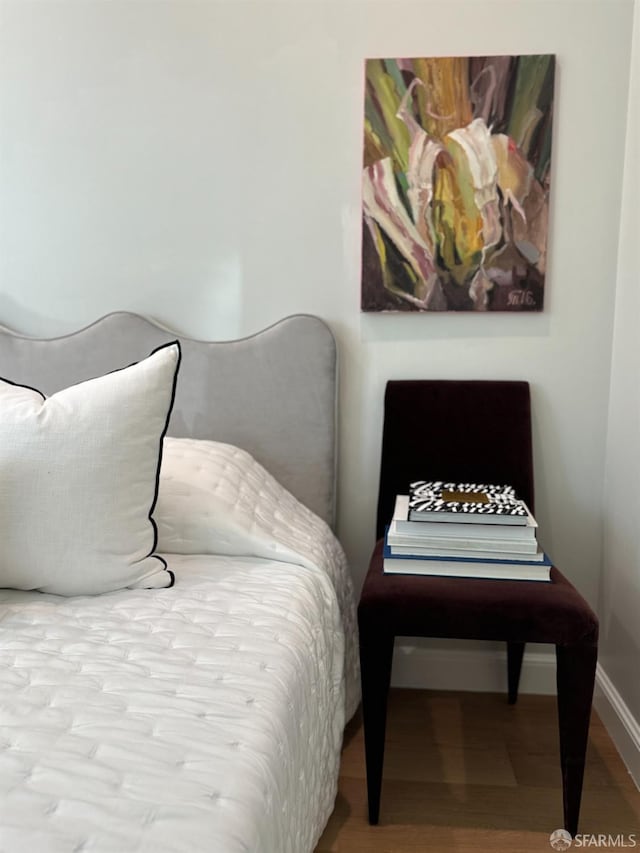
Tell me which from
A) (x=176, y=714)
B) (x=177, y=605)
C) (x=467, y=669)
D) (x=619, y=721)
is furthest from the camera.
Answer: (x=467, y=669)

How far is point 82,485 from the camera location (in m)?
1.43

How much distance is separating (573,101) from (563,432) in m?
0.89

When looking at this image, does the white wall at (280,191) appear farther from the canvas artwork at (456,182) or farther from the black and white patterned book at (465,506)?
the black and white patterned book at (465,506)

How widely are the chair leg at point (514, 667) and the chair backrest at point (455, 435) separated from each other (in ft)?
1.45

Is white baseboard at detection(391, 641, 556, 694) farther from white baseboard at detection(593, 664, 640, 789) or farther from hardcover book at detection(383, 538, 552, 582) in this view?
hardcover book at detection(383, 538, 552, 582)

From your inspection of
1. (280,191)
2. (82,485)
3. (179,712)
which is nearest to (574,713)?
(179,712)

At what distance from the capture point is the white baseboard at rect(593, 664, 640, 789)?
1.81 m

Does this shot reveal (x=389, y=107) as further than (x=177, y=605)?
Yes

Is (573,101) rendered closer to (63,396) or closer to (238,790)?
(63,396)

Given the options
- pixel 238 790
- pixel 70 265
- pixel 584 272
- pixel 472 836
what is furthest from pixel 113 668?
pixel 584 272

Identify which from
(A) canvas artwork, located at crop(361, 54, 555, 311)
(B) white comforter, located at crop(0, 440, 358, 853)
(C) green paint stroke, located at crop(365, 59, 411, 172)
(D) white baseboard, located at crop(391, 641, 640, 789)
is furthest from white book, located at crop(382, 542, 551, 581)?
(C) green paint stroke, located at crop(365, 59, 411, 172)

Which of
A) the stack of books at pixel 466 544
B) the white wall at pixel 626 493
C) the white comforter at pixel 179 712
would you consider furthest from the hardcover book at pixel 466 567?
the white wall at pixel 626 493

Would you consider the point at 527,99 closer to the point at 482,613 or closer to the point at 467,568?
the point at 467,568

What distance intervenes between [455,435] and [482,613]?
635 millimetres
